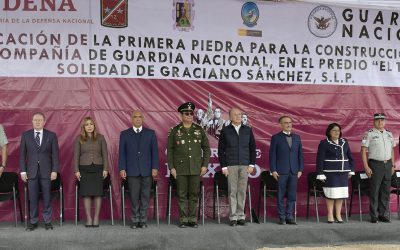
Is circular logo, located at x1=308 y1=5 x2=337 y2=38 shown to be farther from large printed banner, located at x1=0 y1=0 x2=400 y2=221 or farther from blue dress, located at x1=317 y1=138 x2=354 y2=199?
blue dress, located at x1=317 y1=138 x2=354 y2=199

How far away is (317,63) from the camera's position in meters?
7.79

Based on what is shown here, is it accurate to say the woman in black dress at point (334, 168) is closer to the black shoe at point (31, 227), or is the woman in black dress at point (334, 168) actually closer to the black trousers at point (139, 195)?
the black trousers at point (139, 195)

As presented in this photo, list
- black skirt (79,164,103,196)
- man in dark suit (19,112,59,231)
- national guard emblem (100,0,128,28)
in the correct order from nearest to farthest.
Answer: man in dark suit (19,112,59,231)
black skirt (79,164,103,196)
national guard emblem (100,0,128,28)

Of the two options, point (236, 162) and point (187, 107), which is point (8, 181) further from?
point (236, 162)

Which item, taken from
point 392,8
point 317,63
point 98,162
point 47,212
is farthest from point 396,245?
point 47,212

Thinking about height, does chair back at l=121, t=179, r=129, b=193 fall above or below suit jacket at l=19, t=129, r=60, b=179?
below

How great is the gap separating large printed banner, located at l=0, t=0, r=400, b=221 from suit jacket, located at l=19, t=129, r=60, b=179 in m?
0.60

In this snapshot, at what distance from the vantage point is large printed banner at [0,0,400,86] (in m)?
7.02

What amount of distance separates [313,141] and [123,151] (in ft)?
9.32

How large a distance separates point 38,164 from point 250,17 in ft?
11.5

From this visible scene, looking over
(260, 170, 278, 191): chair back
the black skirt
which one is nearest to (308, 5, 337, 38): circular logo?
(260, 170, 278, 191): chair back

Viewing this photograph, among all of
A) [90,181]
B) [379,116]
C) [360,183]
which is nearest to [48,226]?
[90,181]

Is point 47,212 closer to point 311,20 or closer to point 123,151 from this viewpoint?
point 123,151

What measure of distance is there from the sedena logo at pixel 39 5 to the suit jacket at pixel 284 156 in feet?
10.5
